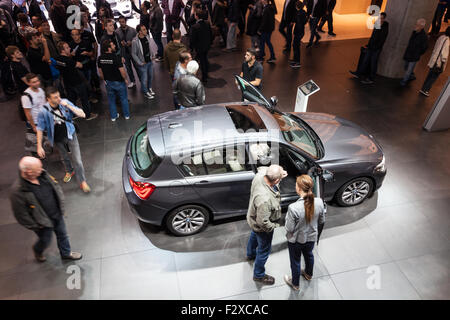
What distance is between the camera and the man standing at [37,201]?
3836 mm

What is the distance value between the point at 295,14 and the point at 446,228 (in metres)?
7.61

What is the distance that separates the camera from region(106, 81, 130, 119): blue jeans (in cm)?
726

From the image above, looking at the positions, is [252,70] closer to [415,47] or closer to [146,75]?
[146,75]

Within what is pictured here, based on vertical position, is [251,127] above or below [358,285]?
above

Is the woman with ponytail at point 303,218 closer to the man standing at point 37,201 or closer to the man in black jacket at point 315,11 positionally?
the man standing at point 37,201

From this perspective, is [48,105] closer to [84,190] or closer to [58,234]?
[84,190]

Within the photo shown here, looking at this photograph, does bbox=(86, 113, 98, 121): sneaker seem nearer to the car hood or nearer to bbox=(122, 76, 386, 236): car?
bbox=(122, 76, 386, 236): car

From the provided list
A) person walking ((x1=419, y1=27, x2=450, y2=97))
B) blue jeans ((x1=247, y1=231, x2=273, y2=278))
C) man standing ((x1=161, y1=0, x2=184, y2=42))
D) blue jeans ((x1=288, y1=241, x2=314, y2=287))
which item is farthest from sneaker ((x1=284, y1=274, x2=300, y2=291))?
man standing ((x1=161, y1=0, x2=184, y2=42))

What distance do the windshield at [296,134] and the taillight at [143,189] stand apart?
200 centimetres

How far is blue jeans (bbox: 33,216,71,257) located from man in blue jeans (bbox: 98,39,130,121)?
364 cm

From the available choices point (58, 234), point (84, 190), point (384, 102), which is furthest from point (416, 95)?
point (58, 234)

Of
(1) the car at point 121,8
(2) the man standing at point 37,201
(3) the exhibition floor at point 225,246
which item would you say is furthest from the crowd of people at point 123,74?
(1) the car at point 121,8

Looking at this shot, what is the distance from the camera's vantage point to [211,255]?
4.89 meters
